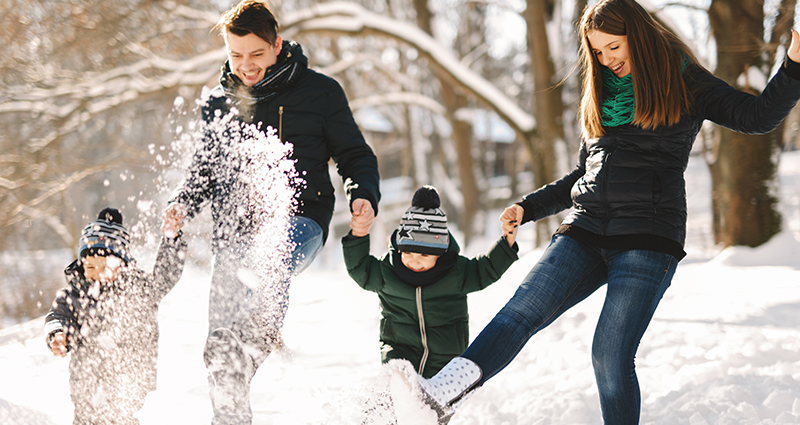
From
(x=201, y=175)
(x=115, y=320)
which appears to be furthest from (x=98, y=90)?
(x=201, y=175)

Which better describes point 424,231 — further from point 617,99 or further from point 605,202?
point 617,99

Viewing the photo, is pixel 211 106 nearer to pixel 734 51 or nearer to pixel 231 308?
pixel 231 308

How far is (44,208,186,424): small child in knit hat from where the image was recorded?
108 inches

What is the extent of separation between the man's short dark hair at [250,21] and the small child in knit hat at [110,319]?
1019 millimetres

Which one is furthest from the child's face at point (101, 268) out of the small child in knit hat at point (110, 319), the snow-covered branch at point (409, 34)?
the snow-covered branch at point (409, 34)

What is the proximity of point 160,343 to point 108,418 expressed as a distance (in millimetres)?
2144

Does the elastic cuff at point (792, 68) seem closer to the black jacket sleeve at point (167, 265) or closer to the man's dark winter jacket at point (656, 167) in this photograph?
the man's dark winter jacket at point (656, 167)

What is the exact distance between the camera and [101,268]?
288 centimetres

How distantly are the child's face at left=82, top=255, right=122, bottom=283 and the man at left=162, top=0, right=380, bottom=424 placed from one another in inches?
18.5

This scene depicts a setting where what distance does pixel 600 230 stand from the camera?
7.37ft

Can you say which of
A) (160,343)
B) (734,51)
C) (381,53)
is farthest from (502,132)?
(160,343)

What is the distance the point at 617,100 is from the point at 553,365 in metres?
2.08

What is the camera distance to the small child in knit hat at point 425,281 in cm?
264

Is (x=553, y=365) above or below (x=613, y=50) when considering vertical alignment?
below
